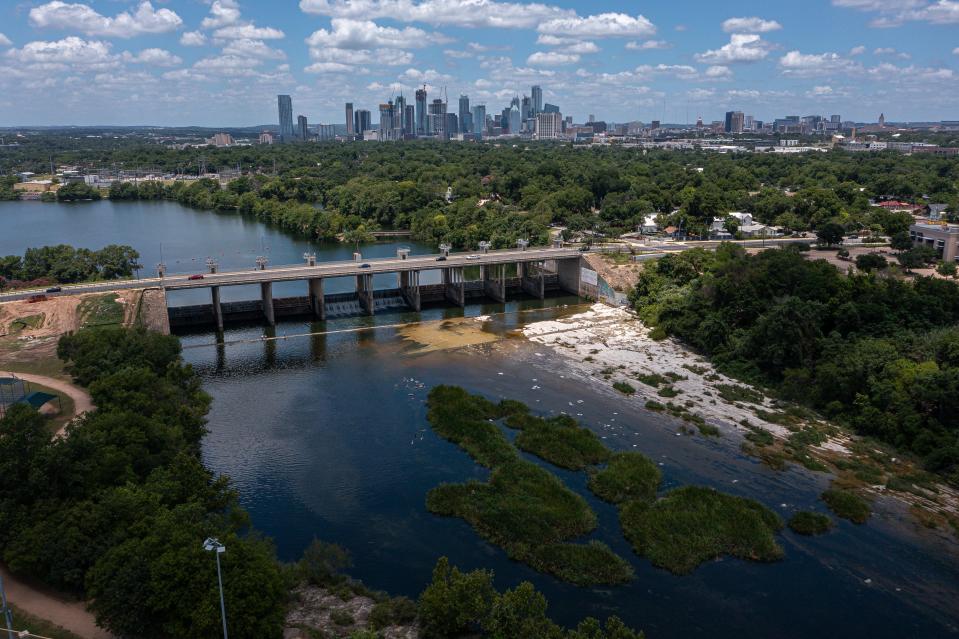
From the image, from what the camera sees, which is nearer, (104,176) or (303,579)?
(303,579)

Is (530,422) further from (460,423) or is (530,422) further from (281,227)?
(281,227)

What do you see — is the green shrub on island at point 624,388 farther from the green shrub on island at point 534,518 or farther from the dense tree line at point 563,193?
the dense tree line at point 563,193

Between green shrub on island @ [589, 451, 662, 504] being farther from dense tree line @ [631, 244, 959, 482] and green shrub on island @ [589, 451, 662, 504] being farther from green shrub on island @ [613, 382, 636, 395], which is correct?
dense tree line @ [631, 244, 959, 482]

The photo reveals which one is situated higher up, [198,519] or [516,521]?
[198,519]

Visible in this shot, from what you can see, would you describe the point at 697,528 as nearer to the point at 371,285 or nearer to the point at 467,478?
the point at 467,478

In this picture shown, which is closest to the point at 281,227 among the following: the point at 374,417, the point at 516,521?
the point at 374,417

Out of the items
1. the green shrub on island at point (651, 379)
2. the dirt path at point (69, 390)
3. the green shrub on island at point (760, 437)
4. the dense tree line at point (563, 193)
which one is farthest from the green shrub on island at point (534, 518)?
the dense tree line at point (563, 193)

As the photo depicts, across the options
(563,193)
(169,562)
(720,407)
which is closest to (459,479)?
(169,562)

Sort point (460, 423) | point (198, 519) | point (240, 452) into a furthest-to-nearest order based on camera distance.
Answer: point (460, 423) → point (240, 452) → point (198, 519)
